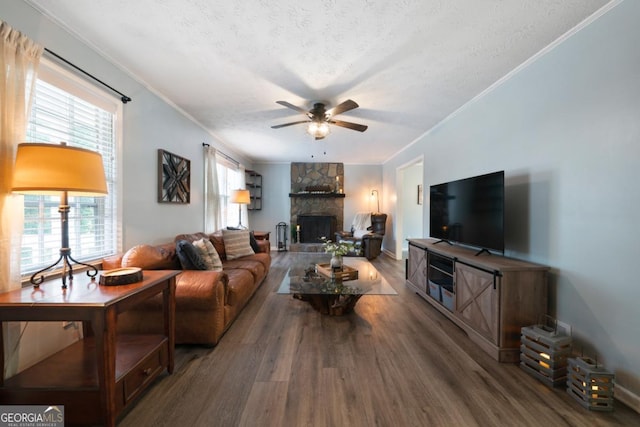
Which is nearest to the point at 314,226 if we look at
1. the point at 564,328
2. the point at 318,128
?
the point at 318,128

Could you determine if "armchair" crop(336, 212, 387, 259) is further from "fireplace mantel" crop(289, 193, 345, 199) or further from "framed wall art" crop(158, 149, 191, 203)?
"framed wall art" crop(158, 149, 191, 203)

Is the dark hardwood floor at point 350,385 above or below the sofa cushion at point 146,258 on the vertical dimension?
below

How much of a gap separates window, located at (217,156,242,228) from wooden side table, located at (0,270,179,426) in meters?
3.67

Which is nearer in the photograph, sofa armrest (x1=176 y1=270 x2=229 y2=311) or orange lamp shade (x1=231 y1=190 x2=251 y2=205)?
sofa armrest (x1=176 y1=270 x2=229 y2=311)

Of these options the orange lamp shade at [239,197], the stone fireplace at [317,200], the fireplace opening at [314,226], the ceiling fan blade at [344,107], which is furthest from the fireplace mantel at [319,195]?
the ceiling fan blade at [344,107]

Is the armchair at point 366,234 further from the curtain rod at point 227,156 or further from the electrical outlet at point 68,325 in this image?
the electrical outlet at point 68,325

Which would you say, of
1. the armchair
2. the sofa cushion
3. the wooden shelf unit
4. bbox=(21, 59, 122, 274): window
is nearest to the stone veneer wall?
the armchair

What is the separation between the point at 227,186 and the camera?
218 inches

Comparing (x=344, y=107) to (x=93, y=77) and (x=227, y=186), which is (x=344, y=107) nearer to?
(x=93, y=77)

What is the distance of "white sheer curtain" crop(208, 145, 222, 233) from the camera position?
4.22 meters

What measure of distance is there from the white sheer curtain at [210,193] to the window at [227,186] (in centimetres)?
52

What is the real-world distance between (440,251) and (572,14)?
2202 mm

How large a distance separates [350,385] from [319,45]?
2.62m

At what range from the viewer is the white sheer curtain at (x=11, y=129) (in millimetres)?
1438
